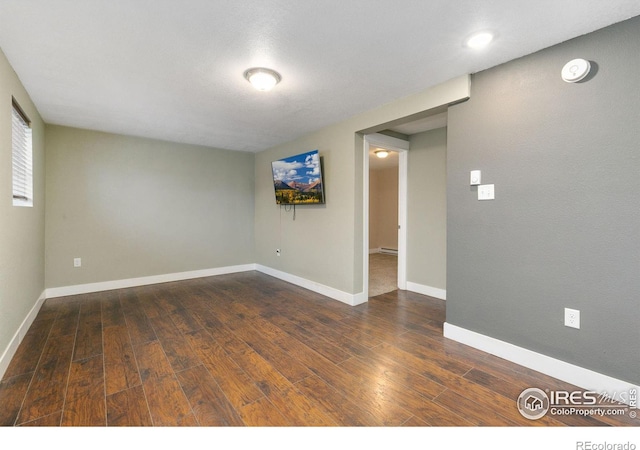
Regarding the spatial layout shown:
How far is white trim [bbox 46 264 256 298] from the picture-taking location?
3830mm

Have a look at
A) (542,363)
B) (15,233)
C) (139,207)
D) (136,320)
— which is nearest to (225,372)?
(136,320)

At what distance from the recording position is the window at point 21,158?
2480 millimetres

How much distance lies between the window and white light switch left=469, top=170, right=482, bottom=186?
3.79 meters

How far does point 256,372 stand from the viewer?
2025 millimetres

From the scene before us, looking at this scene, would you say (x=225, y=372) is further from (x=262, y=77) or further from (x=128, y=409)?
(x=262, y=77)

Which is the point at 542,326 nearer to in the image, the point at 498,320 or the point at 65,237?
the point at 498,320

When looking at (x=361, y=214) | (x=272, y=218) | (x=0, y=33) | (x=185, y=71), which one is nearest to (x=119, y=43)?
(x=185, y=71)

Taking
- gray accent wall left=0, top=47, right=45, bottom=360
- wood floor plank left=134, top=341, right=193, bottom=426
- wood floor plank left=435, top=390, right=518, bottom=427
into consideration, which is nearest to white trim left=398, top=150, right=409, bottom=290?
wood floor plank left=435, top=390, right=518, bottom=427

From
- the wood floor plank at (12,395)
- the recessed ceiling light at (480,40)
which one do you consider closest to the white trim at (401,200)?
the recessed ceiling light at (480,40)

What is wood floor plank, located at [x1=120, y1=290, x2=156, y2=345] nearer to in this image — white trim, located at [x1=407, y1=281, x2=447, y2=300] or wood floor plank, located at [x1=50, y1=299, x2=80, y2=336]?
wood floor plank, located at [x1=50, y1=299, x2=80, y2=336]

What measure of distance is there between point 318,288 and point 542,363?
258cm

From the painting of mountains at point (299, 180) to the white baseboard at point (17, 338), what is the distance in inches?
124

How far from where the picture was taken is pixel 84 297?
12.4 ft

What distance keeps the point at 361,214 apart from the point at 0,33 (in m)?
3.27
